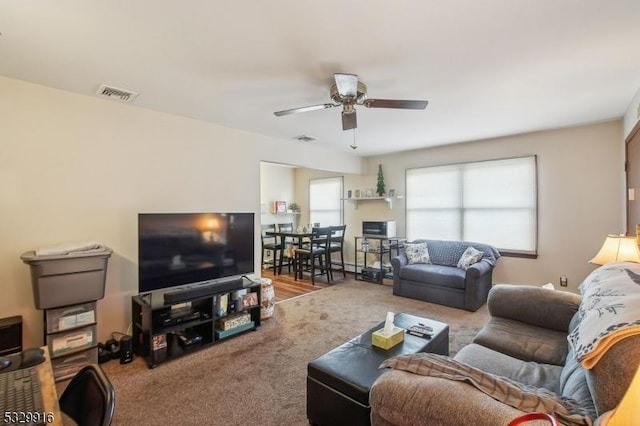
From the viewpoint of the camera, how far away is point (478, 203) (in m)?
4.69

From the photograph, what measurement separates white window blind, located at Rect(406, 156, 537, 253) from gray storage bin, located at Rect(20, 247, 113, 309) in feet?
15.3

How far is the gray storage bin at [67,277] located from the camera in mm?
2207

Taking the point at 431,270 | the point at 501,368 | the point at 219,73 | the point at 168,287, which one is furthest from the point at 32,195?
the point at 431,270

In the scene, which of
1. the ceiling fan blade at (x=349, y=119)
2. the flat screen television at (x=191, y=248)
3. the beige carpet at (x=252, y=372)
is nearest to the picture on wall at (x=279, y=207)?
the beige carpet at (x=252, y=372)

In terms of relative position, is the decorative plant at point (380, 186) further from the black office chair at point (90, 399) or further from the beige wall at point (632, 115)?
the black office chair at point (90, 399)

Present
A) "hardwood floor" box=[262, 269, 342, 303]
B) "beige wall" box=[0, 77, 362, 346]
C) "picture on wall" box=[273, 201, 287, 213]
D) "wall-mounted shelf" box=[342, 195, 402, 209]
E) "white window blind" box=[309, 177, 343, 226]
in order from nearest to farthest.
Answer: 1. "beige wall" box=[0, 77, 362, 346]
2. "hardwood floor" box=[262, 269, 342, 303]
3. "wall-mounted shelf" box=[342, 195, 402, 209]
4. "white window blind" box=[309, 177, 343, 226]
5. "picture on wall" box=[273, 201, 287, 213]

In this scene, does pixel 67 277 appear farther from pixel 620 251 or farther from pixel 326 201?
pixel 326 201

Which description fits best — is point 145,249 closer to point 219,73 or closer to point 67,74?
point 67,74

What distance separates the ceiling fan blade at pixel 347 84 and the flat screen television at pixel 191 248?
182 cm

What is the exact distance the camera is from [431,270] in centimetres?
430

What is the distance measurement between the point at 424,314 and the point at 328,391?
7.97ft

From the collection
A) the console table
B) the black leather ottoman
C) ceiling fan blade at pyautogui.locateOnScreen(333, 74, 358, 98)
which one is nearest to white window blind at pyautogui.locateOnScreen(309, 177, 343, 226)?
the console table

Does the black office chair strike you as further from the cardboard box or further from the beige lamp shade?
the beige lamp shade

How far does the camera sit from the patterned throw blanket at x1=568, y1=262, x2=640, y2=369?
1003 mm
